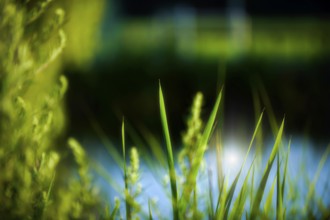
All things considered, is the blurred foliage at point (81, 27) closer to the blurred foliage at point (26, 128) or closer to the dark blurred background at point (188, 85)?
the dark blurred background at point (188, 85)

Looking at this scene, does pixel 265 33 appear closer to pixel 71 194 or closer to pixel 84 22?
pixel 84 22

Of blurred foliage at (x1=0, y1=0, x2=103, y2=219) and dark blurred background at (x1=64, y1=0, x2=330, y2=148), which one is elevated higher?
blurred foliage at (x1=0, y1=0, x2=103, y2=219)

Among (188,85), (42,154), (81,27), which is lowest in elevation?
(188,85)

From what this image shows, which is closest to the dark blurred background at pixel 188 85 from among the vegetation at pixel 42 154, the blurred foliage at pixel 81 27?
the blurred foliage at pixel 81 27

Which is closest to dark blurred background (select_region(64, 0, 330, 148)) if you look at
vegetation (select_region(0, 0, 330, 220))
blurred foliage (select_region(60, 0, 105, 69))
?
blurred foliage (select_region(60, 0, 105, 69))

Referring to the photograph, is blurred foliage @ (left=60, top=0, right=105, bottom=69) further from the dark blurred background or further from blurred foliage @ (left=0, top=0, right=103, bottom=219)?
blurred foliage @ (left=0, top=0, right=103, bottom=219)

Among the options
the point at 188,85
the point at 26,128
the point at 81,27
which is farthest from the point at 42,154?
the point at 188,85

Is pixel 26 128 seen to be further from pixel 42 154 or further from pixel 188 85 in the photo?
pixel 188 85

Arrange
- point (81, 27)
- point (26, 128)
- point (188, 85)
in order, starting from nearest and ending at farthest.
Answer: point (26, 128)
point (81, 27)
point (188, 85)

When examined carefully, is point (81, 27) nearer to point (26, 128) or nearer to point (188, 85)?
point (26, 128)

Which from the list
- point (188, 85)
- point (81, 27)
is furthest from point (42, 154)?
point (188, 85)

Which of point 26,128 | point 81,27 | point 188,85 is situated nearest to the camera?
point 26,128

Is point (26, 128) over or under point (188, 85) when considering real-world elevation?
over

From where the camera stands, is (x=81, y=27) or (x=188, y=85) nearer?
(x=81, y=27)
